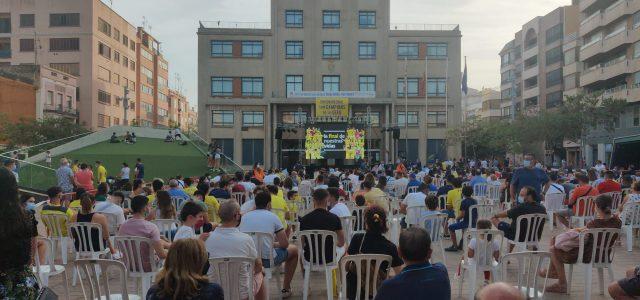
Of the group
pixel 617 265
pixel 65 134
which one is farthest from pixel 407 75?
pixel 617 265

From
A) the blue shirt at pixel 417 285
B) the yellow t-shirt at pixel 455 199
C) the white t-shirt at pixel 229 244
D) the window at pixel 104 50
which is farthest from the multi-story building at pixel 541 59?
the blue shirt at pixel 417 285

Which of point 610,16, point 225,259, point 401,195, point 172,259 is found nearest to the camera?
point 172,259

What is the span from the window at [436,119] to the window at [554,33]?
20.3 meters

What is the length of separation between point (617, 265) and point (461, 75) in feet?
144

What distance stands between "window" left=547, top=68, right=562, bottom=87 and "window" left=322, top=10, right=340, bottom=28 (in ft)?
88.0

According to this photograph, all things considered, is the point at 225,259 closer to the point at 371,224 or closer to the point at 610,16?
the point at 371,224

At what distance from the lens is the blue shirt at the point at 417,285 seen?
3900 mm

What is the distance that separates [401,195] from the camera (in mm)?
16703

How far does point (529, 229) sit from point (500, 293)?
6.30 metres

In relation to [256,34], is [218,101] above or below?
below

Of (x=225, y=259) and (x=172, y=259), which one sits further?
(x=225, y=259)

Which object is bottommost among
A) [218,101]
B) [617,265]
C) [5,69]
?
[617,265]

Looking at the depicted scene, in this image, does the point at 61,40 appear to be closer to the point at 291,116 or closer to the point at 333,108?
the point at 291,116

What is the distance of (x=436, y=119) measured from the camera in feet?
166
